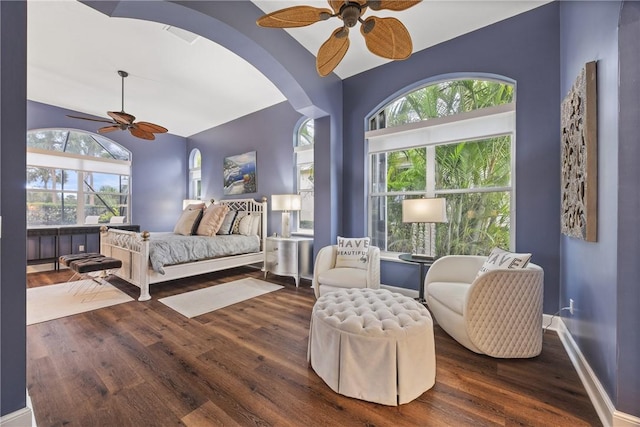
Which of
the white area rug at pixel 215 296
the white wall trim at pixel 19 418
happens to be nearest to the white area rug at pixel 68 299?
the white area rug at pixel 215 296

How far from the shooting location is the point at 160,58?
11.3ft

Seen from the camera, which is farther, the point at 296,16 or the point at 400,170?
the point at 400,170

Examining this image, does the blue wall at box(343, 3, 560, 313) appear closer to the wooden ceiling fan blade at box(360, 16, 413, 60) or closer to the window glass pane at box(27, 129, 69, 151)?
the wooden ceiling fan blade at box(360, 16, 413, 60)

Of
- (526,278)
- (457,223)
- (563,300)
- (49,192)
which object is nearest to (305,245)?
(457,223)

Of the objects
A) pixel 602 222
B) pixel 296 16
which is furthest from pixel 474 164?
pixel 296 16

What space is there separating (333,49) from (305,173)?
2.80 metres

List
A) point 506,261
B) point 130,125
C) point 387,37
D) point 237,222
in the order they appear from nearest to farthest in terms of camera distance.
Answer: point 387,37 < point 506,261 < point 130,125 < point 237,222

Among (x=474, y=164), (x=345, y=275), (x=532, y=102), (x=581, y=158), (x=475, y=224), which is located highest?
(x=532, y=102)

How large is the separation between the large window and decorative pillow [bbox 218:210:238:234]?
8.78 feet

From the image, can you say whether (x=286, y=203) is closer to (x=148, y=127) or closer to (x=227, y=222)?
(x=227, y=222)

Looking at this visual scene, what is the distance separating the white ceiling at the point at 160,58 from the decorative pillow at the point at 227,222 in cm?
214

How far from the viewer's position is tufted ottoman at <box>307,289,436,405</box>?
4.90 ft

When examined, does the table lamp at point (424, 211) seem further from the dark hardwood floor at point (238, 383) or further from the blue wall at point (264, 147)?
the blue wall at point (264, 147)

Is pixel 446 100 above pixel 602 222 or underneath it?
above
